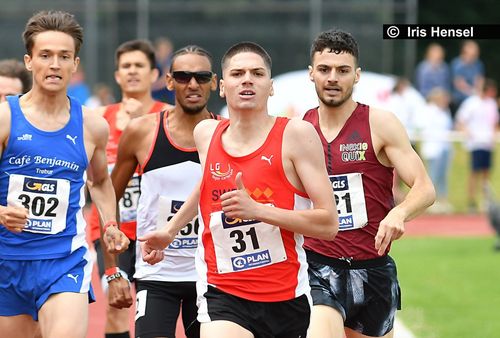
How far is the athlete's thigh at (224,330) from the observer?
630cm

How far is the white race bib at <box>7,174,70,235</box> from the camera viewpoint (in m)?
6.91

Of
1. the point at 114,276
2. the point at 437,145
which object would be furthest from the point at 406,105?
the point at 114,276

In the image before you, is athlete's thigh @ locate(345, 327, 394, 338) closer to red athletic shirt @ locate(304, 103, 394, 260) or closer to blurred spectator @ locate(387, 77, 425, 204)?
red athletic shirt @ locate(304, 103, 394, 260)

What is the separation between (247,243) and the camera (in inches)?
254

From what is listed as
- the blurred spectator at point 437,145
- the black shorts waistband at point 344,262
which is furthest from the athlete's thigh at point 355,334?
the blurred spectator at point 437,145

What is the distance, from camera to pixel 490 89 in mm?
23016

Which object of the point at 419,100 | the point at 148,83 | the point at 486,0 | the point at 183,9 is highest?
the point at 486,0

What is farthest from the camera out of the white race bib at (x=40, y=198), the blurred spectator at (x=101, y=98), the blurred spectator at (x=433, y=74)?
the blurred spectator at (x=433, y=74)

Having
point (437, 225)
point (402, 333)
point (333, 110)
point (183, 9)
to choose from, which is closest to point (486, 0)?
point (183, 9)

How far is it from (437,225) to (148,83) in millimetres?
12494

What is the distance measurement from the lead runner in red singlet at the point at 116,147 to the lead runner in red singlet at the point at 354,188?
1246 millimetres

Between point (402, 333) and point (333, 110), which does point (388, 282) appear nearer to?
point (333, 110)

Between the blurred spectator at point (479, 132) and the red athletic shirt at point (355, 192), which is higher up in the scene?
the blurred spectator at point (479, 132)

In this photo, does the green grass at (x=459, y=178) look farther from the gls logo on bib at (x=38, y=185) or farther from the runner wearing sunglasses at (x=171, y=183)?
the gls logo on bib at (x=38, y=185)
